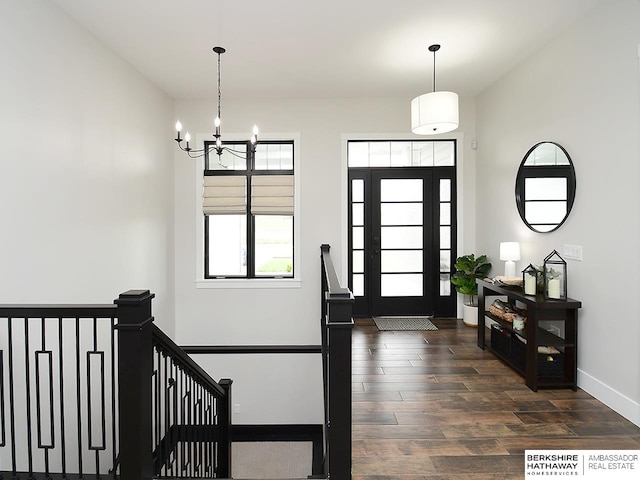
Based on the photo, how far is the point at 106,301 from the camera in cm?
361

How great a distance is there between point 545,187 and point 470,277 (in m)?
1.60

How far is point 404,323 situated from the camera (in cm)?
496

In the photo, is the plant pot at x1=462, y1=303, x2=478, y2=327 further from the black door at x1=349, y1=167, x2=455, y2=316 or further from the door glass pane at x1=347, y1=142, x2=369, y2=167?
the door glass pane at x1=347, y1=142, x2=369, y2=167

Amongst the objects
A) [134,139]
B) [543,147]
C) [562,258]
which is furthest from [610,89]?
[134,139]

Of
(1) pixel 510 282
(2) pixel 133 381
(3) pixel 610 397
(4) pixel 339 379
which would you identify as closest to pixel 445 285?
(1) pixel 510 282

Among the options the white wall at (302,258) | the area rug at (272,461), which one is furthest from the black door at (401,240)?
the area rug at (272,461)

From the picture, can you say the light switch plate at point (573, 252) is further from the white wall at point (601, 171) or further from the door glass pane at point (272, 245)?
the door glass pane at point (272, 245)

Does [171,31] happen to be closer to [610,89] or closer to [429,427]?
[610,89]

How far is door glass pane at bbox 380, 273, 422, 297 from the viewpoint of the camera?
17.3 feet

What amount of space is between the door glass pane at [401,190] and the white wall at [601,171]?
1661mm

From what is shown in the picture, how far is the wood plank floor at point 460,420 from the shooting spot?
2.11 meters

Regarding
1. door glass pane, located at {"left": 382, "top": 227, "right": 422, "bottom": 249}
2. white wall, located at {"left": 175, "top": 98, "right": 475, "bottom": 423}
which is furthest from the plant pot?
white wall, located at {"left": 175, "top": 98, "right": 475, "bottom": 423}

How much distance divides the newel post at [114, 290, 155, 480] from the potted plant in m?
3.98

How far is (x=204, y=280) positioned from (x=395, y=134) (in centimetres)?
323
